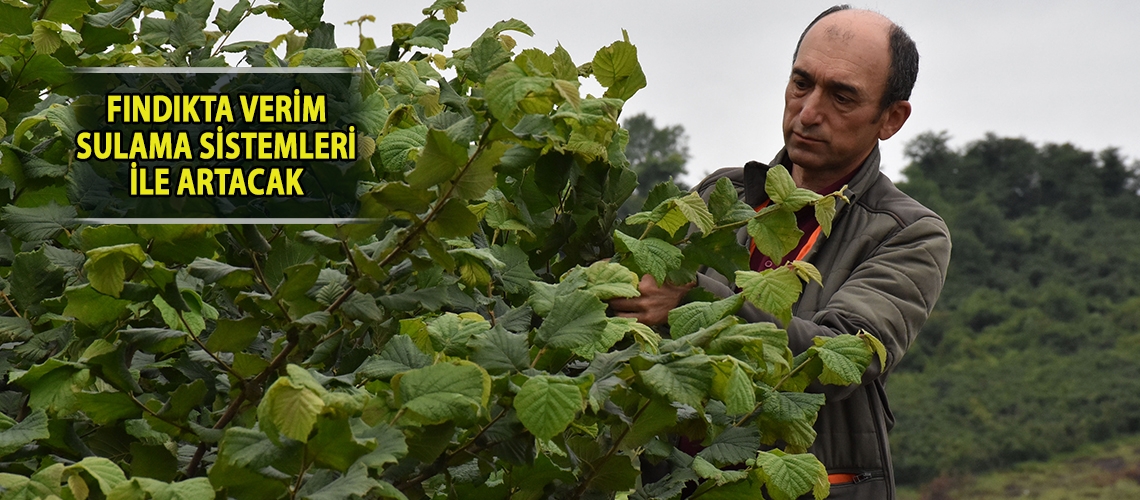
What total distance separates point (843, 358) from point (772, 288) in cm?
15

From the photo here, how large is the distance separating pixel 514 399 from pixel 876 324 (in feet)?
4.27

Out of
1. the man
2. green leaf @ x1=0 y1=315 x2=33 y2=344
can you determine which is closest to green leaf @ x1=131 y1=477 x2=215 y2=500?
green leaf @ x1=0 y1=315 x2=33 y2=344

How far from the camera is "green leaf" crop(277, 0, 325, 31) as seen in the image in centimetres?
215

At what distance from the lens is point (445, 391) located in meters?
1.36

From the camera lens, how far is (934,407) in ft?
80.4

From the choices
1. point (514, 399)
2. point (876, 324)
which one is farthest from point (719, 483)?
point (876, 324)

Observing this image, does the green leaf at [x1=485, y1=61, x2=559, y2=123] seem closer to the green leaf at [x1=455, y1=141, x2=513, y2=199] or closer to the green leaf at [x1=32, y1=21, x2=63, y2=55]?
the green leaf at [x1=455, y1=141, x2=513, y2=199]

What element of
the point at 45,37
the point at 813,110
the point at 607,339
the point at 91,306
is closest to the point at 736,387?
the point at 607,339

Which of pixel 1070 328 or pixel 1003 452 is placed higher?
pixel 1070 328

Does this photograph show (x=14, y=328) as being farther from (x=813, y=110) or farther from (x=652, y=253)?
(x=813, y=110)

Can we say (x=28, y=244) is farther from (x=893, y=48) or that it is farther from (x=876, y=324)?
(x=893, y=48)

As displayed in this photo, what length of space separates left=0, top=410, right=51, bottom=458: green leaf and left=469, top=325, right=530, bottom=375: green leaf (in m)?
0.50

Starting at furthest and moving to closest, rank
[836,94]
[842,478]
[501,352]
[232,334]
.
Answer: [836,94]
[842,478]
[232,334]
[501,352]

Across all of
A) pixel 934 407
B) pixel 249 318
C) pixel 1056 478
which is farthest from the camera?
pixel 934 407
